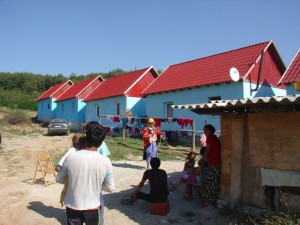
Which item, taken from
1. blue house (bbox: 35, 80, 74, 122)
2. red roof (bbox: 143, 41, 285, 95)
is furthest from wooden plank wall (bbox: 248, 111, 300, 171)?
blue house (bbox: 35, 80, 74, 122)

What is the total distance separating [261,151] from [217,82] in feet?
39.9

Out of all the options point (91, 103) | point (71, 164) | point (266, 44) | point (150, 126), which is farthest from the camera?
point (91, 103)

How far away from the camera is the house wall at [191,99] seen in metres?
17.2

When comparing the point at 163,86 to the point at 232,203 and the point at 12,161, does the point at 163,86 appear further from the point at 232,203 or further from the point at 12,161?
the point at 232,203

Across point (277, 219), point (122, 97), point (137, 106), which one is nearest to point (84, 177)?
point (277, 219)

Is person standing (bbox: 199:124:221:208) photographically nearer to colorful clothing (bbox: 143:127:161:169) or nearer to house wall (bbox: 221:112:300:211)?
house wall (bbox: 221:112:300:211)

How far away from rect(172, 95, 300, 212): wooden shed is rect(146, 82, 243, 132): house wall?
8579 millimetres

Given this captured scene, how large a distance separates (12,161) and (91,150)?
11.2 m

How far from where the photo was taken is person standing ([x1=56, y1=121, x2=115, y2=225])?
10.7ft

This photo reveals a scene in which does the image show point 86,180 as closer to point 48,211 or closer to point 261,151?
point 261,151

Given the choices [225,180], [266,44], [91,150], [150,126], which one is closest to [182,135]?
[266,44]

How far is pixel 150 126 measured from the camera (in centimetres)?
1007

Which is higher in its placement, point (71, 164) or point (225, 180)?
point (71, 164)

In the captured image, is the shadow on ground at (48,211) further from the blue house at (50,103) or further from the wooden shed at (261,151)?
the blue house at (50,103)
